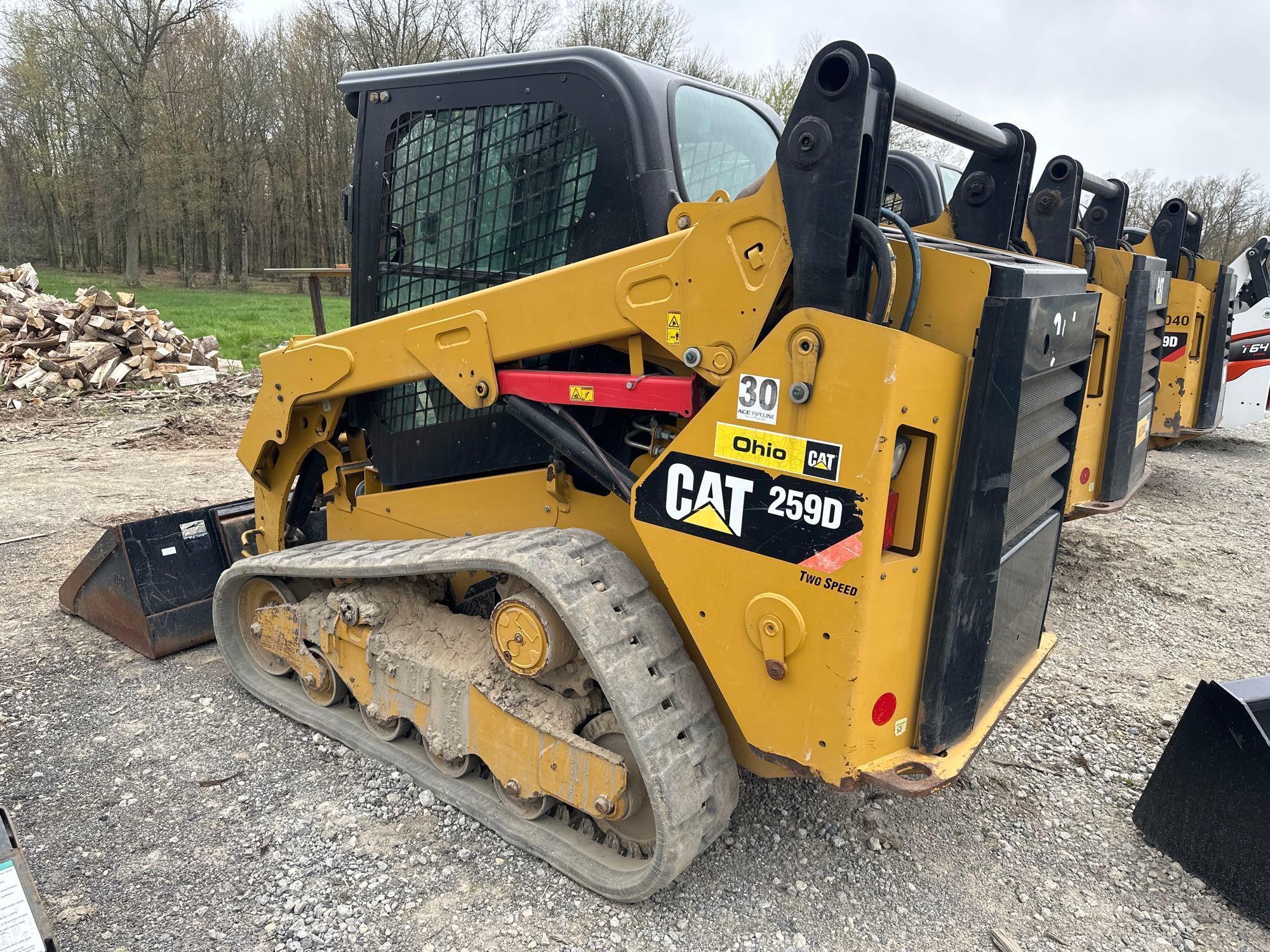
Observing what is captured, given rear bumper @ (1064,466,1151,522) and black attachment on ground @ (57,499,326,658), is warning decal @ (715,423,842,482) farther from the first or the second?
rear bumper @ (1064,466,1151,522)

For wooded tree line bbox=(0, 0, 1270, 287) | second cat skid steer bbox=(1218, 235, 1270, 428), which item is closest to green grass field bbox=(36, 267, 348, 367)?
wooded tree line bbox=(0, 0, 1270, 287)

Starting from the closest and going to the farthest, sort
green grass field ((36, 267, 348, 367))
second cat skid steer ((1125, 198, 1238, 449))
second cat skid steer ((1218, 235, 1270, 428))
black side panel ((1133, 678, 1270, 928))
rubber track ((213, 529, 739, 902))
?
1. rubber track ((213, 529, 739, 902))
2. black side panel ((1133, 678, 1270, 928))
3. second cat skid steer ((1125, 198, 1238, 449))
4. second cat skid steer ((1218, 235, 1270, 428))
5. green grass field ((36, 267, 348, 367))

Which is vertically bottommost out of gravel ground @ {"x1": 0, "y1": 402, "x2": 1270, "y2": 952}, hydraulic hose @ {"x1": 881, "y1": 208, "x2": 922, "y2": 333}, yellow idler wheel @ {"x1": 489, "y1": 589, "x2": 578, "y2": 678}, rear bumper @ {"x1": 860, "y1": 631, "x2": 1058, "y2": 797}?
gravel ground @ {"x1": 0, "y1": 402, "x2": 1270, "y2": 952}

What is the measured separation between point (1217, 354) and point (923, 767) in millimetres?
8151

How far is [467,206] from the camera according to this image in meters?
3.18

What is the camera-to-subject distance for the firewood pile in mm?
10633

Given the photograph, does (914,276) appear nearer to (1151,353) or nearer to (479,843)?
(479,843)

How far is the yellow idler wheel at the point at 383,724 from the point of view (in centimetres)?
324

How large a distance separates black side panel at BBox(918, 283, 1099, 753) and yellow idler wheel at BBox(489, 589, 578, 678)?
1.03 m

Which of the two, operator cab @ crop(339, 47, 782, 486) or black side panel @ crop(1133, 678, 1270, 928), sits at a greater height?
operator cab @ crop(339, 47, 782, 486)

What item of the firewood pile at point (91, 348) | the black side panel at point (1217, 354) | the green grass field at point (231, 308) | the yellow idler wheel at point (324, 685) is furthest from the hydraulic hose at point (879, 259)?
the firewood pile at point (91, 348)

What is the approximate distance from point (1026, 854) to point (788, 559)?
5.11 ft

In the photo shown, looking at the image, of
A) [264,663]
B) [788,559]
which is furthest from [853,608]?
[264,663]

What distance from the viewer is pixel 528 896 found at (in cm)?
261
